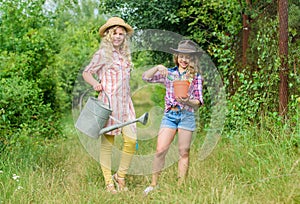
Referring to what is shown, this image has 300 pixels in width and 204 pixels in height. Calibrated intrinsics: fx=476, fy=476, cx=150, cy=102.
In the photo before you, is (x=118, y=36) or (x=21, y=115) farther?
(x=21, y=115)

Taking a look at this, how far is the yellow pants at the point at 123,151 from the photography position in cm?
393

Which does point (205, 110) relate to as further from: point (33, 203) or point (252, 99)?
point (33, 203)

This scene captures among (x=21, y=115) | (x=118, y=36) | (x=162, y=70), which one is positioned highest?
(x=118, y=36)

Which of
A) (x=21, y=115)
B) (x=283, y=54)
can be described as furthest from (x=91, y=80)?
(x=21, y=115)

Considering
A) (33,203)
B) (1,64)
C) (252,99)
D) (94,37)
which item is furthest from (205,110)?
(94,37)

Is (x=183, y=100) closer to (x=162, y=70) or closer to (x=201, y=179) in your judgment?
(x=162, y=70)

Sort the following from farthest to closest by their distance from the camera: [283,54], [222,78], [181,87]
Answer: [222,78]
[283,54]
[181,87]

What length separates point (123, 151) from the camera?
13.0ft

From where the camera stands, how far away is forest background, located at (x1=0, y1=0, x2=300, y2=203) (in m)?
3.65

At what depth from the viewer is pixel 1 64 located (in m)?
5.11

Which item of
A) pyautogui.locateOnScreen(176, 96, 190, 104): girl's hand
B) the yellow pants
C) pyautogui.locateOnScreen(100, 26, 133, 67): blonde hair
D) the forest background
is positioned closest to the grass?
the forest background

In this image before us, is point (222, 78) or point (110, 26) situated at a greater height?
point (110, 26)

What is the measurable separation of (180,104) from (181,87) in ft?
0.80

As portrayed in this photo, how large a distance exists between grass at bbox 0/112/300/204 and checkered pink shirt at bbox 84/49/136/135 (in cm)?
59
